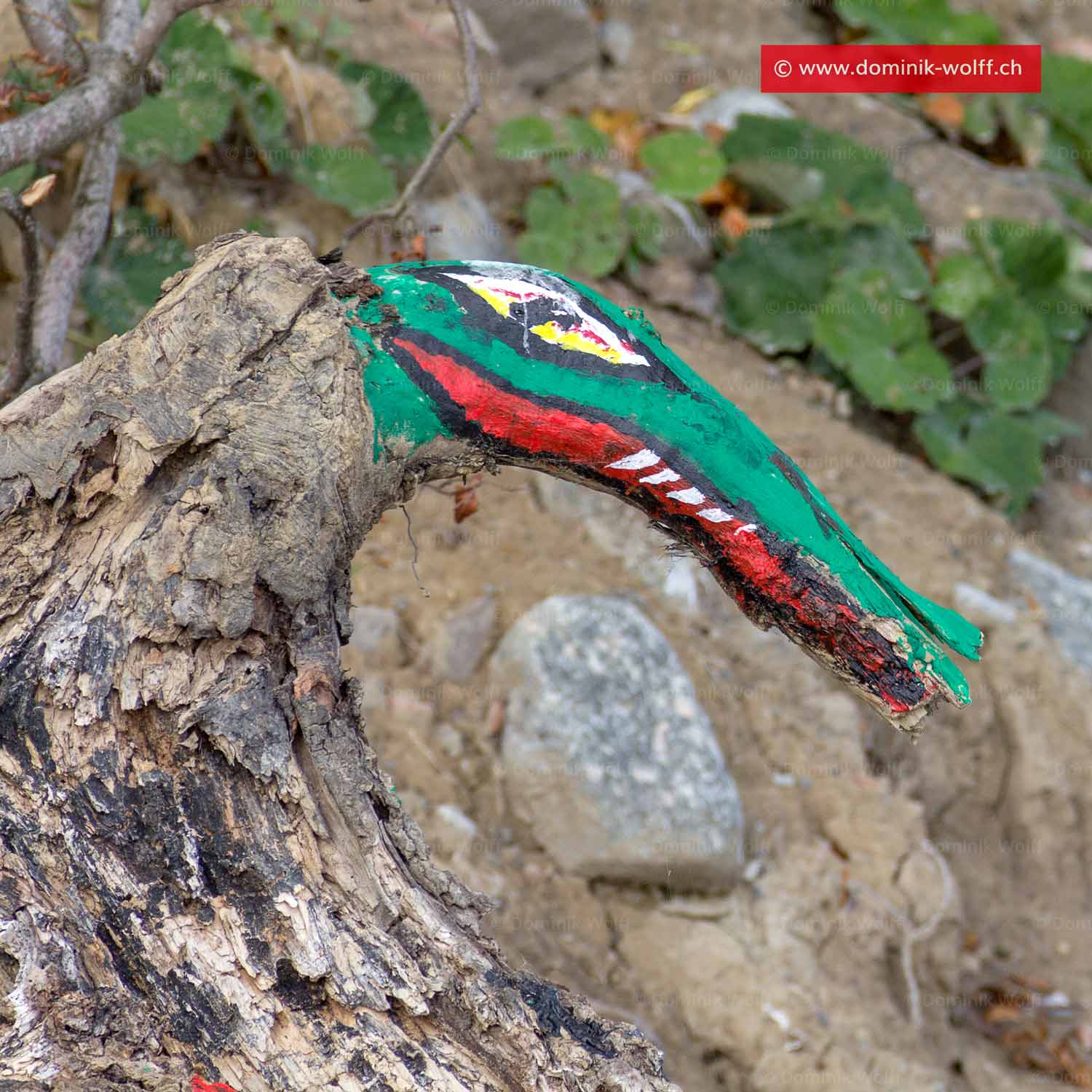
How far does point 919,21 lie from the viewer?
187 inches

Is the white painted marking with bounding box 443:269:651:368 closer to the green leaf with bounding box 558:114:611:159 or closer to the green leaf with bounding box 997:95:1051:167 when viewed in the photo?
the green leaf with bounding box 558:114:611:159

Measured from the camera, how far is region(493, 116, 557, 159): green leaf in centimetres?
364

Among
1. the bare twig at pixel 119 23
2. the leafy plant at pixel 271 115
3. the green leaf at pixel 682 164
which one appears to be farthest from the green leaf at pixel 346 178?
the green leaf at pixel 682 164

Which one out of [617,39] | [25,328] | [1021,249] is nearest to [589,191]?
[617,39]

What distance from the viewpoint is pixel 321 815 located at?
4.10 ft

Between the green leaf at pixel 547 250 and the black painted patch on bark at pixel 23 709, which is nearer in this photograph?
the black painted patch on bark at pixel 23 709

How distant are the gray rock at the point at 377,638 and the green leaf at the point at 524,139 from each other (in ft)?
6.03

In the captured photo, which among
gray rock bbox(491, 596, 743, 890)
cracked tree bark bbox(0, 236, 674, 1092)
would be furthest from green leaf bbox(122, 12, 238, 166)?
cracked tree bark bbox(0, 236, 674, 1092)

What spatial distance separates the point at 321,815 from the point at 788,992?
1.47m

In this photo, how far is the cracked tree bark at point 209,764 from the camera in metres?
1.19

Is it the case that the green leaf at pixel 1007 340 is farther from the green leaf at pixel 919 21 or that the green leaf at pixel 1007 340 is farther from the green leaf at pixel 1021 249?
the green leaf at pixel 919 21

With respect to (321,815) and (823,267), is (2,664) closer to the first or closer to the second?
(321,815)

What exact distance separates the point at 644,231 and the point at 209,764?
301 cm

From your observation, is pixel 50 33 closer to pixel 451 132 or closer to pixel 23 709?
pixel 451 132
